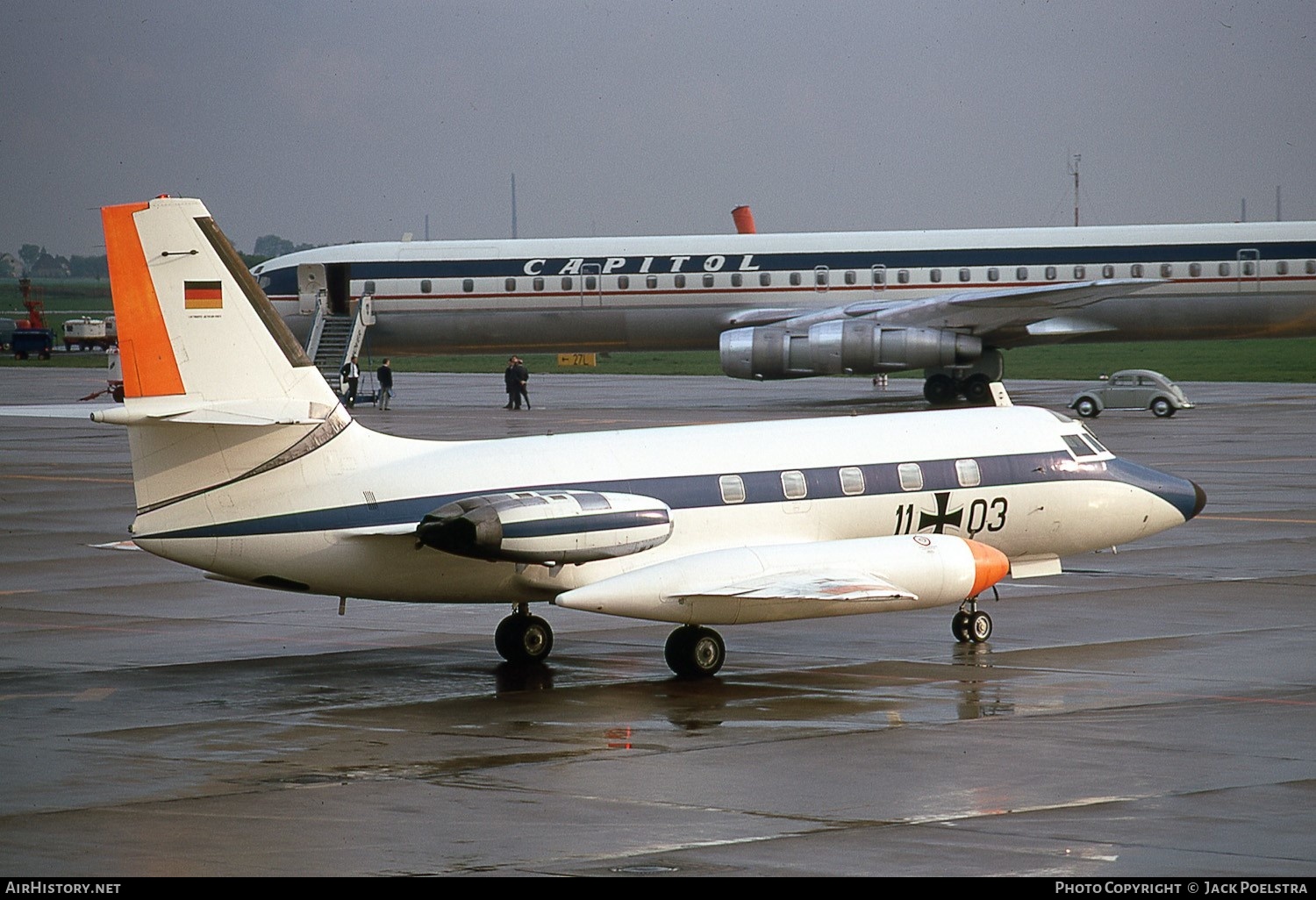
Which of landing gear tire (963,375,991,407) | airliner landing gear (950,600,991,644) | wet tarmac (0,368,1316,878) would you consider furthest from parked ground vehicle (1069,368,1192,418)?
airliner landing gear (950,600,991,644)

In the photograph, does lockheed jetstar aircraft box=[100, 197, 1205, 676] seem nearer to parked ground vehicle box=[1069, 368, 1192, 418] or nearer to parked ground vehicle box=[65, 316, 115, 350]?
parked ground vehicle box=[1069, 368, 1192, 418]

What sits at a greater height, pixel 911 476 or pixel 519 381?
pixel 519 381

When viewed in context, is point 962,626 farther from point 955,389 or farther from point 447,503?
point 955,389

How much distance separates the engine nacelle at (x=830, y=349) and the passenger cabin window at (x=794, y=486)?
34.7m

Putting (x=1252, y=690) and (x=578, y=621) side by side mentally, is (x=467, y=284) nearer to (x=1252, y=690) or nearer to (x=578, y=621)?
(x=578, y=621)

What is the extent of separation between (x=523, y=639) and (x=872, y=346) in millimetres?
36387

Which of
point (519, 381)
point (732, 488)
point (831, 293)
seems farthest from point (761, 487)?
point (519, 381)

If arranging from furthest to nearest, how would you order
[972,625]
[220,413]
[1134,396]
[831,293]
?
[831,293] → [1134,396] → [972,625] → [220,413]

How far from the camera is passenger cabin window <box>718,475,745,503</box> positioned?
19625mm

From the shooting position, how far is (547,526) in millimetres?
17953

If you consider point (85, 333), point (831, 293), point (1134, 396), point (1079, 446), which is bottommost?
point (1079, 446)

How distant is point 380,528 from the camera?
61.0 feet
